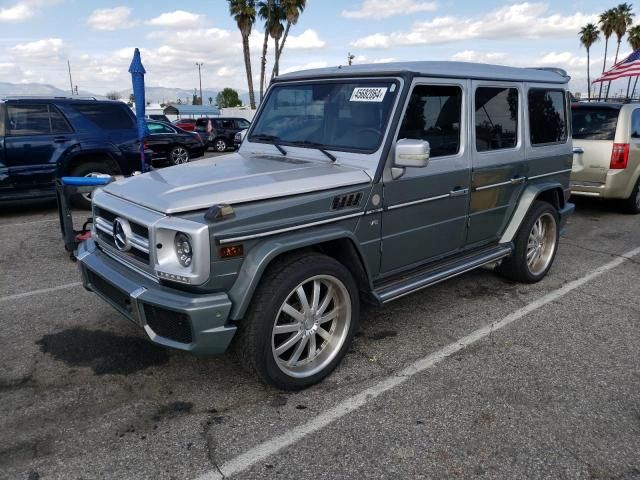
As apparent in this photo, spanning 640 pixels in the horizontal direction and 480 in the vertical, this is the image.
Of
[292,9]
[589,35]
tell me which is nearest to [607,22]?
[589,35]

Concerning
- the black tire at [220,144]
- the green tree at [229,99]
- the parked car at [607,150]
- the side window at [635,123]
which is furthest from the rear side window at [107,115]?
the green tree at [229,99]

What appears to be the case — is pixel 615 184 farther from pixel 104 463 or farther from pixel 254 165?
pixel 104 463

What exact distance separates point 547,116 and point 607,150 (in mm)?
3598

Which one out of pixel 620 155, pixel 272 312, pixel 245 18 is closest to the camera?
pixel 272 312

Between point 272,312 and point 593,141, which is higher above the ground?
point 593,141

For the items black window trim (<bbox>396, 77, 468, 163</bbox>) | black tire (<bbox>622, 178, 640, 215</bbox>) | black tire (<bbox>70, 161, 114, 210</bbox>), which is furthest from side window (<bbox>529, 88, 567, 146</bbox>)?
black tire (<bbox>70, 161, 114, 210</bbox>)

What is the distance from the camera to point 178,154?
16062mm

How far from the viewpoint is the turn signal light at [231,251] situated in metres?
2.76

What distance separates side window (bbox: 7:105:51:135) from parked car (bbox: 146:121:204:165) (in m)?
6.89

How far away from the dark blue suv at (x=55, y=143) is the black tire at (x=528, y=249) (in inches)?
241

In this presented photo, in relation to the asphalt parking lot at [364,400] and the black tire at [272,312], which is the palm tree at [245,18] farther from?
the black tire at [272,312]

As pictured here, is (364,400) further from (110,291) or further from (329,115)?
(329,115)

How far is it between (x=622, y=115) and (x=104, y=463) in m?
8.38

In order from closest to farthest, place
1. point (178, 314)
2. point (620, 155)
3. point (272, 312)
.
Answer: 1. point (178, 314)
2. point (272, 312)
3. point (620, 155)
